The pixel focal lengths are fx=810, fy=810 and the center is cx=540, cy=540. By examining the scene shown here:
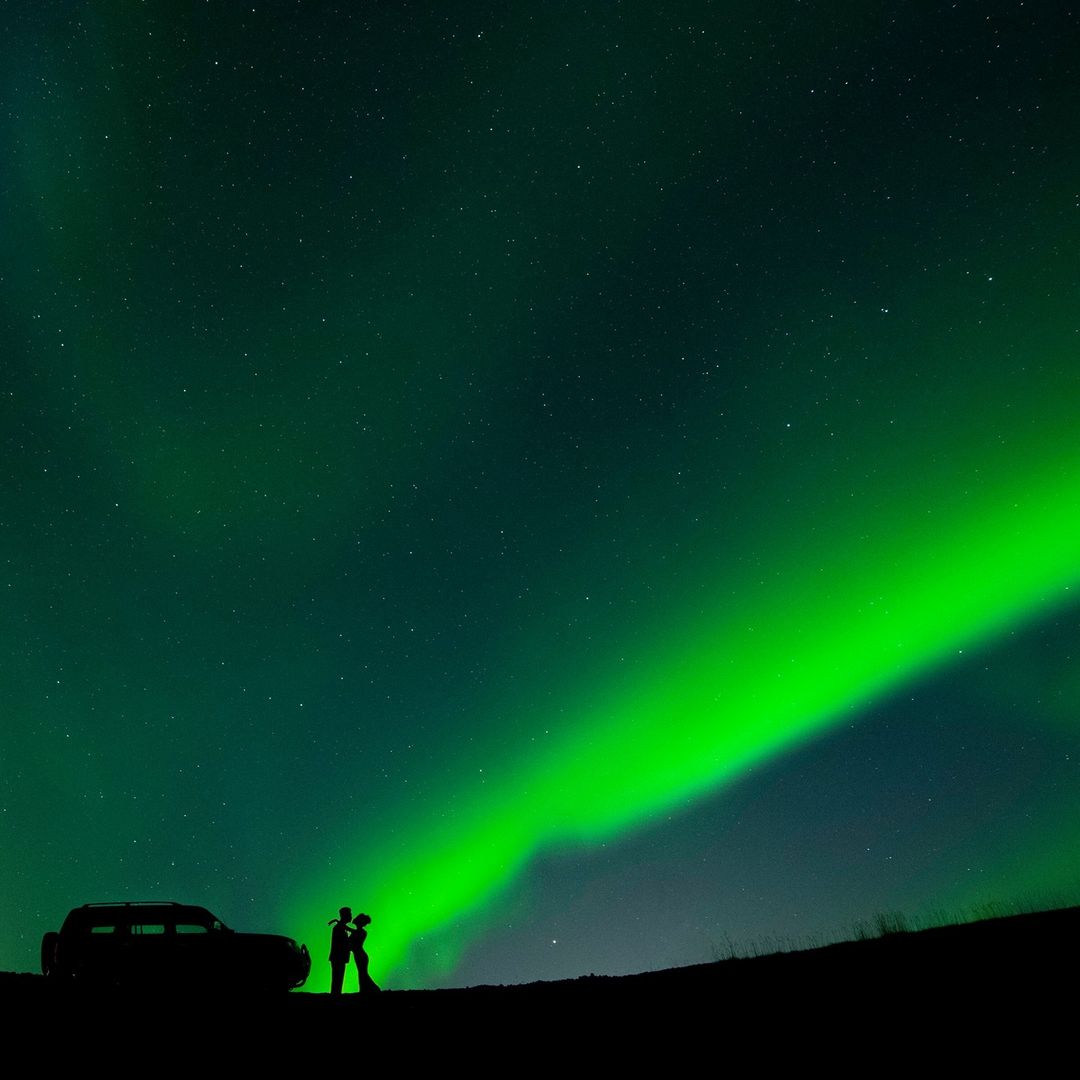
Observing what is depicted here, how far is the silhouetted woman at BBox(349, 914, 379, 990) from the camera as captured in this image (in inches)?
588

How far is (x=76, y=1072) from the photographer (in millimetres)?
7645

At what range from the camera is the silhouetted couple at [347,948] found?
14.9 meters

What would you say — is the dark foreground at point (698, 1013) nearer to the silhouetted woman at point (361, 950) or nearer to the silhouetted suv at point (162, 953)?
the silhouetted suv at point (162, 953)

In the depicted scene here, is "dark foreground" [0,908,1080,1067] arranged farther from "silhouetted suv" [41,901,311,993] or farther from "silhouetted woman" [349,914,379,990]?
"silhouetted woman" [349,914,379,990]

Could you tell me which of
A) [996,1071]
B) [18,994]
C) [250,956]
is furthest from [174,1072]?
[996,1071]

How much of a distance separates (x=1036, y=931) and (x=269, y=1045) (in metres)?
9.27

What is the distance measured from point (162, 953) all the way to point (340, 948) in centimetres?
366

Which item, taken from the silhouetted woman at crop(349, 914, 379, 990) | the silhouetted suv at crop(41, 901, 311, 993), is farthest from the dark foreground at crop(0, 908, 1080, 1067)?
the silhouetted woman at crop(349, 914, 379, 990)

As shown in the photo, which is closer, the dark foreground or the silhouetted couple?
the dark foreground

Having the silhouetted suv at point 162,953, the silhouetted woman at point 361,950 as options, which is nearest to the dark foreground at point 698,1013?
the silhouetted suv at point 162,953

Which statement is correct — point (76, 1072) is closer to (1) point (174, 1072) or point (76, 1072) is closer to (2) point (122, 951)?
(1) point (174, 1072)

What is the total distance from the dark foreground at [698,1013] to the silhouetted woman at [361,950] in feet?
13.3

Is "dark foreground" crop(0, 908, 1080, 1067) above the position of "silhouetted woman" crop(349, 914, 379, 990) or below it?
below

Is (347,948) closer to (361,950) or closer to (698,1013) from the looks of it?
(361,950)
